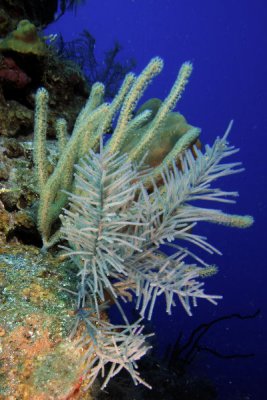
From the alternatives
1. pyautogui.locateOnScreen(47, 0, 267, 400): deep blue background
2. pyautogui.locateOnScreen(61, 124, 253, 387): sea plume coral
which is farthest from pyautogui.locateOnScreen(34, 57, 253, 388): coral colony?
pyautogui.locateOnScreen(47, 0, 267, 400): deep blue background

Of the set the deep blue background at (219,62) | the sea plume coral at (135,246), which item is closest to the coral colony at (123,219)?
the sea plume coral at (135,246)

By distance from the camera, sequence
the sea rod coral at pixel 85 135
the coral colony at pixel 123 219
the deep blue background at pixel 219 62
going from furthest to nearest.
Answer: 1. the deep blue background at pixel 219 62
2. the sea rod coral at pixel 85 135
3. the coral colony at pixel 123 219

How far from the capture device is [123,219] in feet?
6.00

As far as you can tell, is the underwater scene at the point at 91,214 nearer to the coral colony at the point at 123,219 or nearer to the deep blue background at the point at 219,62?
the coral colony at the point at 123,219

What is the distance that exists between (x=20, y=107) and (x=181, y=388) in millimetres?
4970

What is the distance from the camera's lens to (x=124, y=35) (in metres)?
104

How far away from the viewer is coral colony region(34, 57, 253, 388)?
5.53 ft

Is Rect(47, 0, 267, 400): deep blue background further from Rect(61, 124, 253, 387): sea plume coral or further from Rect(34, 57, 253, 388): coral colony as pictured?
Rect(61, 124, 253, 387): sea plume coral

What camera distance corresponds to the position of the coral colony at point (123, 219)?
1.68 metres

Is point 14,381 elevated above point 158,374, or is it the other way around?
point 14,381

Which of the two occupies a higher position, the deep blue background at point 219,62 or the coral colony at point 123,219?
the deep blue background at point 219,62

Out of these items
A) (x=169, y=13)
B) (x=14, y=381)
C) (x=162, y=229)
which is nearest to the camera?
(x=14, y=381)

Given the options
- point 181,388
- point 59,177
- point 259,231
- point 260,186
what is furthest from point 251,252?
point 59,177

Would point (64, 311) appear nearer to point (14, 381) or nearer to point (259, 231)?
point (14, 381)
